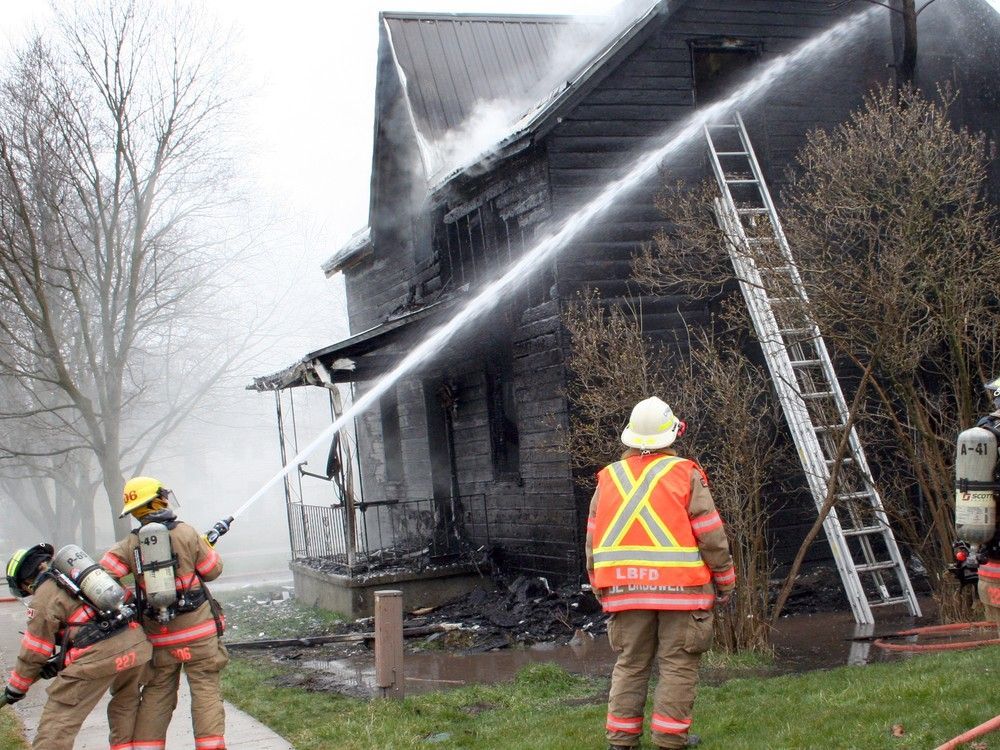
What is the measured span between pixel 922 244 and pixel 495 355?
6270 millimetres

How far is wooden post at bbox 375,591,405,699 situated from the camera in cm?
734

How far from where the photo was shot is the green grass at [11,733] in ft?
23.0

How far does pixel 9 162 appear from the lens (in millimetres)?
18891

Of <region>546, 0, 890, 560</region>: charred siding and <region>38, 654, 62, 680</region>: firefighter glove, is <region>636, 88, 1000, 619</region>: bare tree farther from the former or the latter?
<region>38, 654, 62, 680</region>: firefighter glove

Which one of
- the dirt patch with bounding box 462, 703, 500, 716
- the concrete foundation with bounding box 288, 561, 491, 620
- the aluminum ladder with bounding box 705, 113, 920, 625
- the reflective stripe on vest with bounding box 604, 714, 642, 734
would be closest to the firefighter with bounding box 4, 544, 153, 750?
the dirt patch with bounding box 462, 703, 500, 716

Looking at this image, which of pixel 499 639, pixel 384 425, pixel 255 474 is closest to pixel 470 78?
pixel 384 425

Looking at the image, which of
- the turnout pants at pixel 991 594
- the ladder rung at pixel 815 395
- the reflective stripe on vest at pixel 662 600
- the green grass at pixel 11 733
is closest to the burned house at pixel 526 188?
the ladder rung at pixel 815 395

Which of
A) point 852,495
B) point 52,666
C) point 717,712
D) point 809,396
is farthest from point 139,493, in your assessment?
point 852,495

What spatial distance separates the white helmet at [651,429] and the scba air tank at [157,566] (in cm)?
249

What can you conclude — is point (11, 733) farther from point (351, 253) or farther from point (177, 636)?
point (351, 253)

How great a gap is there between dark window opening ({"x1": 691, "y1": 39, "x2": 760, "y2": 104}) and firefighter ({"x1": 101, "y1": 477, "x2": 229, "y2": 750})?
8547 mm

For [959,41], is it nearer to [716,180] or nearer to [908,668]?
[716,180]

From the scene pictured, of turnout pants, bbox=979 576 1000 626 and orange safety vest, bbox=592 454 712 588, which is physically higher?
orange safety vest, bbox=592 454 712 588

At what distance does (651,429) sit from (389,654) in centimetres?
299
